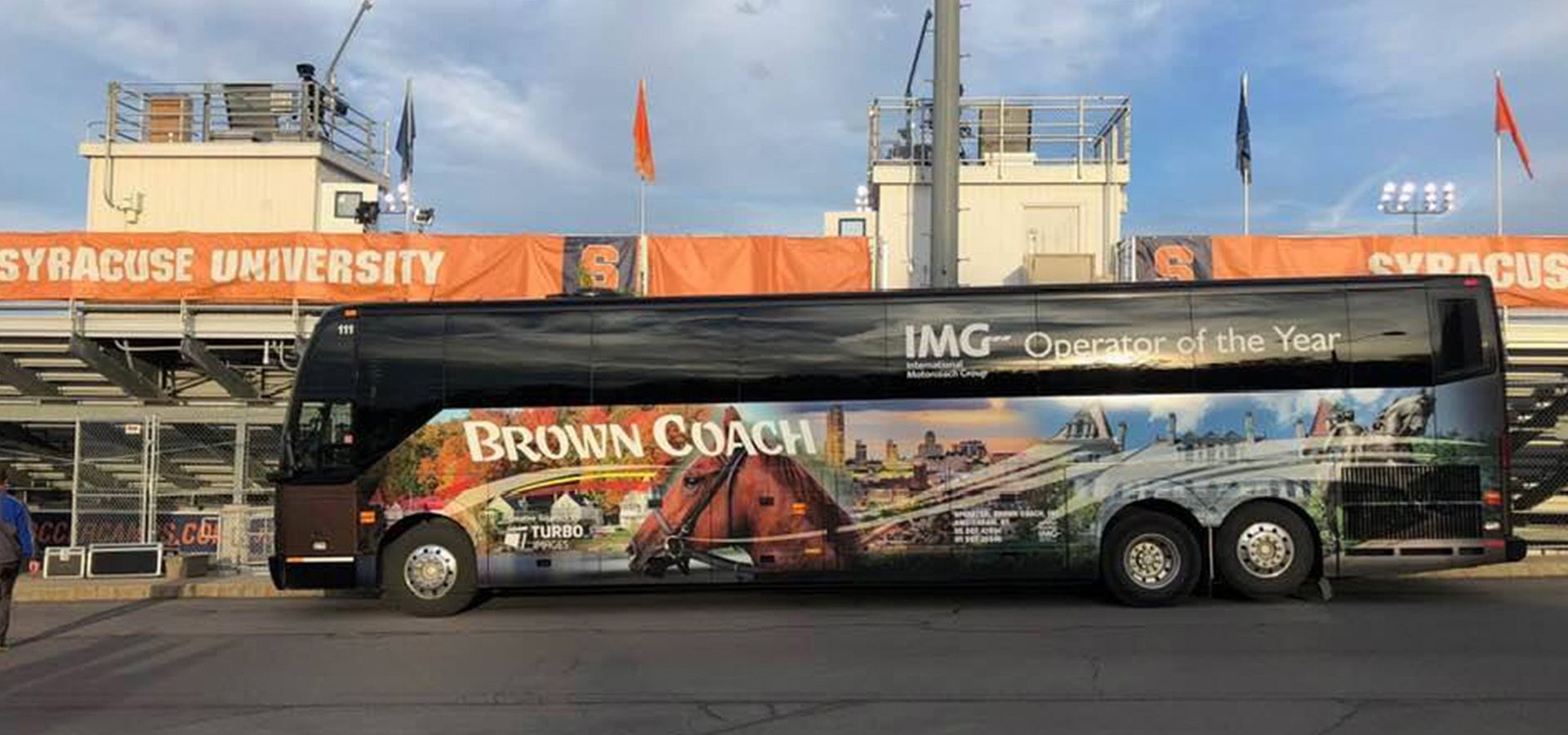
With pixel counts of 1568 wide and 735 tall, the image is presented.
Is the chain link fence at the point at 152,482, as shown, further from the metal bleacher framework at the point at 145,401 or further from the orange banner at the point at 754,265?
the orange banner at the point at 754,265

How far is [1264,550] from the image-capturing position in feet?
38.7

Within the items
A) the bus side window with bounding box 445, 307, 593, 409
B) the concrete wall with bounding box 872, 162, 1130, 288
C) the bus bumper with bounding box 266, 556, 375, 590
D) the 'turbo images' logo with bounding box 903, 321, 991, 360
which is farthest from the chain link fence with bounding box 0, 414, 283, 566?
the concrete wall with bounding box 872, 162, 1130, 288

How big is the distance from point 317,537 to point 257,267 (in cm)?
865

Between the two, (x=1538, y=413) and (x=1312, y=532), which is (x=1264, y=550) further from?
(x=1538, y=413)

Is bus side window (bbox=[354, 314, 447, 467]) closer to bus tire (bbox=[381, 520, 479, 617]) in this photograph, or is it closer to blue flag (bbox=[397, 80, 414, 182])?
bus tire (bbox=[381, 520, 479, 617])

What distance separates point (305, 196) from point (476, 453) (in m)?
14.1

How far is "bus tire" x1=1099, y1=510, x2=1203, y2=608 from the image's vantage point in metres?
11.8

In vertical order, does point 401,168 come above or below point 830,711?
above

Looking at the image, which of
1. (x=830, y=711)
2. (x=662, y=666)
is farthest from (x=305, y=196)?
(x=830, y=711)

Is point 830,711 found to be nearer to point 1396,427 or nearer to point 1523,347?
point 1396,427

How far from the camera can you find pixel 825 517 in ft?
39.3

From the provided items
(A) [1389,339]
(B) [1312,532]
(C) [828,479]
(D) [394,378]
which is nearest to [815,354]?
(C) [828,479]

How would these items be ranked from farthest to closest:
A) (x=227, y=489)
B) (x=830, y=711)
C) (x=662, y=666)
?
(x=227, y=489), (x=662, y=666), (x=830, y=711)

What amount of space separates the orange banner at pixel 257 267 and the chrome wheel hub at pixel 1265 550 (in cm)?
1211
